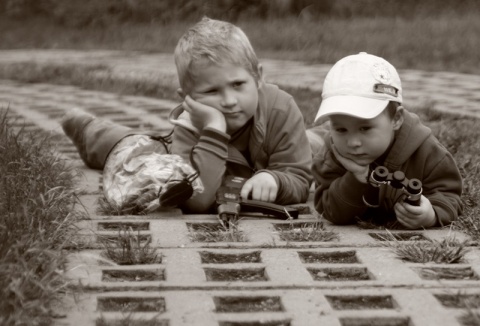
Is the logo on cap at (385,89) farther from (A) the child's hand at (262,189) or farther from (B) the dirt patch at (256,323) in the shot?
(B) the dirt patch at (256,323)

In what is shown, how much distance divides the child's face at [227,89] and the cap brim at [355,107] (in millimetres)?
671

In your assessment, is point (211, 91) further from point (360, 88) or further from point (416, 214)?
point (416, 214)

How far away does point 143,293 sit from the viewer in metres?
2.87

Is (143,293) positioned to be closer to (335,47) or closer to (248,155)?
(248,155)

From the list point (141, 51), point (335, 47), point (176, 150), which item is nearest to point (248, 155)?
point (176, 150)

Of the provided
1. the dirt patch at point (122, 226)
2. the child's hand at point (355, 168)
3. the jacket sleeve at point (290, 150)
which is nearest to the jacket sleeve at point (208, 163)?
the jacket sleeve at point (290, 150)

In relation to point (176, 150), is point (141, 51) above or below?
below

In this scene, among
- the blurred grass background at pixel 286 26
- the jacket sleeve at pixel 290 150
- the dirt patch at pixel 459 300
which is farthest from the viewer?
the blurred grass background at pixel 286 26

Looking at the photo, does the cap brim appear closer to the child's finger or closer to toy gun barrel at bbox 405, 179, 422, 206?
toy gun barrel at bbox 405, 179, 422, 206

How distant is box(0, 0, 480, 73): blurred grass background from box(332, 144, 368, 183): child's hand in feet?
14.7

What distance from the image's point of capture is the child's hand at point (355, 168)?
369 cm

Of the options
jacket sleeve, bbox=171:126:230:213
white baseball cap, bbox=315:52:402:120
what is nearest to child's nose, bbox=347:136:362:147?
white baseball cap, bbox=315:52:402:120

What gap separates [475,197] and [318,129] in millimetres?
1366

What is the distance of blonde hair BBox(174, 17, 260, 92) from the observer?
417cm
